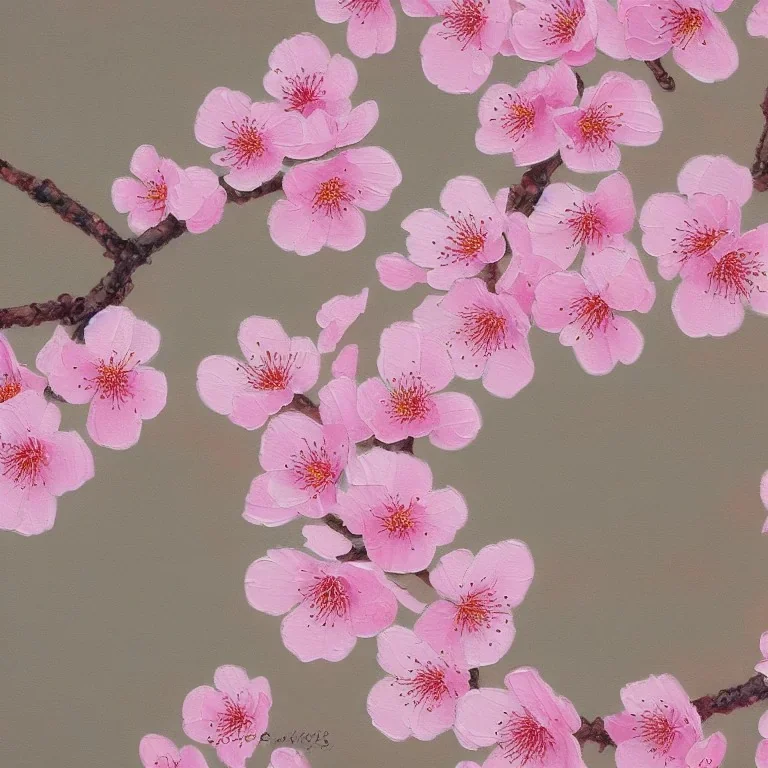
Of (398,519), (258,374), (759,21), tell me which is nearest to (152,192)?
(258,374)

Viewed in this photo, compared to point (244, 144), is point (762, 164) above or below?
below

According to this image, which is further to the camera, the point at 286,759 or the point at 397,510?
the point at 286,759

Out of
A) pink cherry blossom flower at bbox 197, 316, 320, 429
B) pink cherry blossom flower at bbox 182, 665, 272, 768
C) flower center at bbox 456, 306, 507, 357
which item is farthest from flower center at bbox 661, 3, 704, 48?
pink cherry blossom flower at bbox 182, 665, 272, 768

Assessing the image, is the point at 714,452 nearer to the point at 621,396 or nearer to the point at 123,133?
the point at 621,396

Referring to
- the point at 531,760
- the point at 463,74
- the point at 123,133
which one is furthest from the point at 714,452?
the point at 123,133

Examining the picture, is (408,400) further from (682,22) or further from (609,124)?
(682,22)

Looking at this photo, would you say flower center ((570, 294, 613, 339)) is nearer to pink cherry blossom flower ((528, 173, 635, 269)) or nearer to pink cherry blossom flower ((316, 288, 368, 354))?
pink cherry blossom flower ((528, 173, 635, 269))
